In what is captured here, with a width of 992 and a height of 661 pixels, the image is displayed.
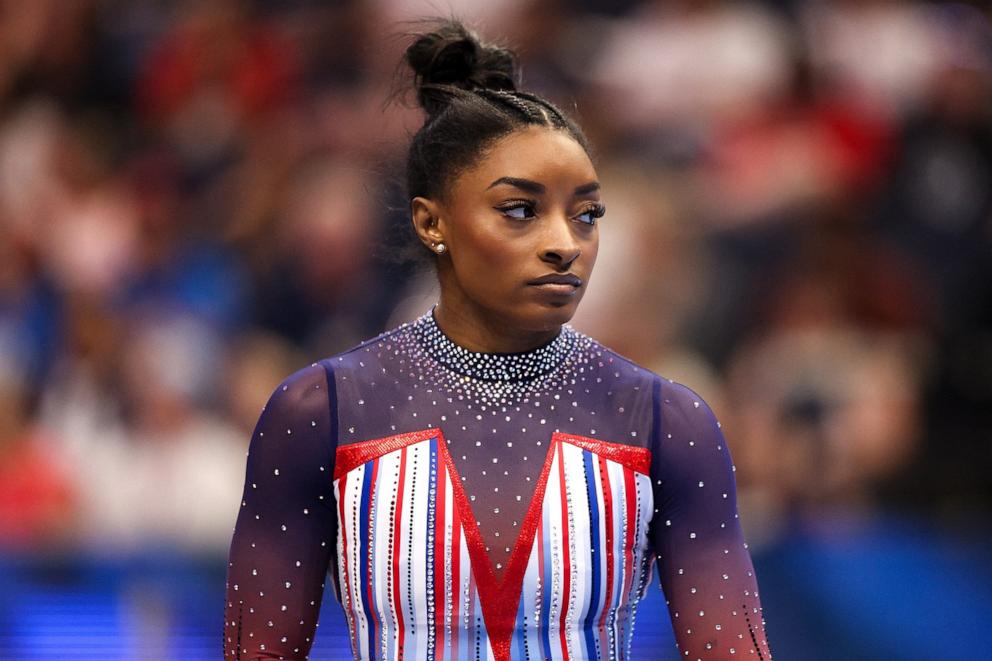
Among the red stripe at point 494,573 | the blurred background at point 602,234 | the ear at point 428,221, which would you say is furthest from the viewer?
the blurred background at point 602,234

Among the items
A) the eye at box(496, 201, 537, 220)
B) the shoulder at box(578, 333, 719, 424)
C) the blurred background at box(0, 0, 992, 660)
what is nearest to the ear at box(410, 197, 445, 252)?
the eye at box(496, 201, 537, 220)

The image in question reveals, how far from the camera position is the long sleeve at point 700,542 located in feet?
5.34

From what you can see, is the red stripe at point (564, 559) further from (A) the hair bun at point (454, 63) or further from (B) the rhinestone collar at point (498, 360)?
(A) the hair bun at point (454, 63)

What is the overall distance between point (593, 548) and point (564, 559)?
4 centimetres

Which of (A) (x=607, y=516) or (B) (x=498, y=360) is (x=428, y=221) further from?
(A) (x=607, y=516)

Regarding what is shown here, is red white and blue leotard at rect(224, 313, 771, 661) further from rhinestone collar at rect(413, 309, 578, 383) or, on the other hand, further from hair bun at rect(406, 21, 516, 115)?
hair bun at rect(406, 21, 516, 115)

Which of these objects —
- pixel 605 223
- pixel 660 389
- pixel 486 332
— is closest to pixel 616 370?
pixel 660 389

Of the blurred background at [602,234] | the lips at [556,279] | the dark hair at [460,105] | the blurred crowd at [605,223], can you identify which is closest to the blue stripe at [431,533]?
the lips at [556,279]

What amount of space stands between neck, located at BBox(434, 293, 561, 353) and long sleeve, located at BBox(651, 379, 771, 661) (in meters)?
0.16

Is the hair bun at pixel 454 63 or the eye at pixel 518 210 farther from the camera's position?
the hair bun at pixel 454 63

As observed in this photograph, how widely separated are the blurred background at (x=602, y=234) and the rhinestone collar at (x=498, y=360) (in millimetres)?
2336

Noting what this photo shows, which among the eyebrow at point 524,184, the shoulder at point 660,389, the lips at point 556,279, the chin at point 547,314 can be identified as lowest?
the shoulder at point 660,389

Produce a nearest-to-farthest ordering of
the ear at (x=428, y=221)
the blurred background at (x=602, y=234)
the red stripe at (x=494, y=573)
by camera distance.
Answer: the red stripe at (x=494, y=573)
the ear at (x=428, y=221)
the blurred background at (x=602, y=234)

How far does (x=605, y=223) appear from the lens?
4.40 metres
